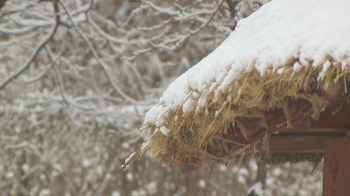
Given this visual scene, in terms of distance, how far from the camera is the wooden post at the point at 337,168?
292 cm

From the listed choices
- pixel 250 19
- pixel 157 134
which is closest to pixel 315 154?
pixel 250 19

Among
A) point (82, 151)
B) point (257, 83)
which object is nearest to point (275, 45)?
point (257, 83)

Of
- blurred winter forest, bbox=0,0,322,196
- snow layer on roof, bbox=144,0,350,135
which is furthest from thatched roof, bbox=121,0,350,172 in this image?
blurred winter forest, bbox=0,0,322,196

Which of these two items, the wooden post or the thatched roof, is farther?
the wooden post

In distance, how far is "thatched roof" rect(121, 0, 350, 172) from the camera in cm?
219

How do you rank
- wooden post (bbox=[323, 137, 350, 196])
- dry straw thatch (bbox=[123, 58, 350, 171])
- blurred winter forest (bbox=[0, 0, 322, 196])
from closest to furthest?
1. dry straw thatch (bbox=[123, 58, 350, 171])
2. wooden post (bbox=[323, 137, 350, 196])
3. blurred winter forest (bbox=[0, 0, 322, 196])

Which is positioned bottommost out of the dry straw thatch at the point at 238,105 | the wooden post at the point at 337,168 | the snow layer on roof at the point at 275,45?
the wooden post at the point at 337,168

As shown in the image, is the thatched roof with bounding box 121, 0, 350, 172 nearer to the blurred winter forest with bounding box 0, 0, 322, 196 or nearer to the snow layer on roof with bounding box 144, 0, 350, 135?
the snow layer on roof with bounding box 144, 0, 350, 135

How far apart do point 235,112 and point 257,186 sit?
12.3 ft

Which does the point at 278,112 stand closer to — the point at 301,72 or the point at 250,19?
the point at 301,72

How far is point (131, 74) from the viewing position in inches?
433

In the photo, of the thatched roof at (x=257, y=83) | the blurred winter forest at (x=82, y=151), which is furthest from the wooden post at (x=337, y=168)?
the blurred winter forest at (x=82, y=151)

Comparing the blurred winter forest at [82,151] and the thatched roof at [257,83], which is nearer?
the thatched roof at [257,83]

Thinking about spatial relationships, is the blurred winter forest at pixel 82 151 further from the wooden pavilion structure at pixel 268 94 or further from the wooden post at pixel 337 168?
the wooden post at pixel 337 168
